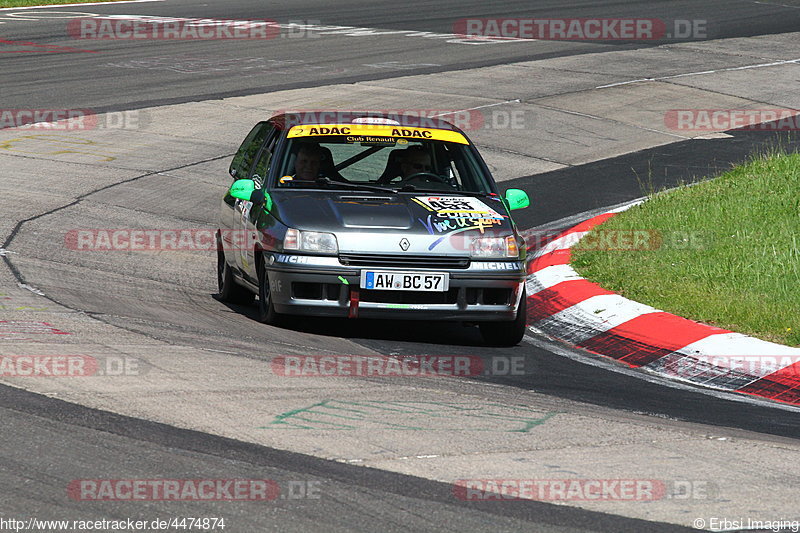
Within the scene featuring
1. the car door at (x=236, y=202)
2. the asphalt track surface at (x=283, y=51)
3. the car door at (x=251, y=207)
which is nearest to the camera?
the car door at (x=251, y=207)

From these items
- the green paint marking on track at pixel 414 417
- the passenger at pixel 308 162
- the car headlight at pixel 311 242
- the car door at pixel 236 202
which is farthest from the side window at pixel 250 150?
the green paint marking on track at pixel 414 417

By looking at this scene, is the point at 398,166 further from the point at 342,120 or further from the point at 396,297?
the point at 396,297

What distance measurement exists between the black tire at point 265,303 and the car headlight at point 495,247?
1.37m

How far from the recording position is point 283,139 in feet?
31.0

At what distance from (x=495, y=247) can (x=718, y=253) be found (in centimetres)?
262

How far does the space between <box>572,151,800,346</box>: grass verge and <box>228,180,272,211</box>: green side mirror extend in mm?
2685

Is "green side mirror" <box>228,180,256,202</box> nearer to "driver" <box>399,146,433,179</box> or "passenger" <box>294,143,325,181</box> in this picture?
"passenger" <box>294,143,325,181</box>

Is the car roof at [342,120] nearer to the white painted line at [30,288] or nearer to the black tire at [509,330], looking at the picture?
the black tire at [509,330]

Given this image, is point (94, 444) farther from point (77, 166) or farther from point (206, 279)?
point (77, 166)

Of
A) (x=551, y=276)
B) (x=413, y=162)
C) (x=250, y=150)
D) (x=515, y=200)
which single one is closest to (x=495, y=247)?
(x=515, y=200)

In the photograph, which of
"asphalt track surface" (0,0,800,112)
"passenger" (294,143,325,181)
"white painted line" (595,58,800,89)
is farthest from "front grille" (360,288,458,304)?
"white painted line" (595,58,800,89)

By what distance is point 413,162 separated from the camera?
9.50 m

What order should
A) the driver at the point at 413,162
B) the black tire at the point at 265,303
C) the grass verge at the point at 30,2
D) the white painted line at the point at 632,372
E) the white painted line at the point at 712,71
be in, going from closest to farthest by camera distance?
the white painted line at the point at 632,372, the black tire at the point at 265,303, the driver at the point at 413,162, the white painted line at the point at 712,71, the grass verge at the point at 30,2

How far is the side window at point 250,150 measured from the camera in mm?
10133
